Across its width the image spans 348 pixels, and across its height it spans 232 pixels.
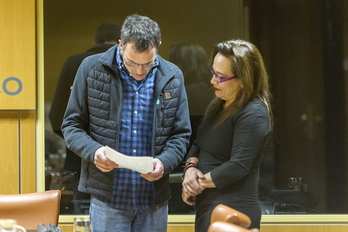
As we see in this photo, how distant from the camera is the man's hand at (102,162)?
259cm

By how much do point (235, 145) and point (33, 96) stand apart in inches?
76.6

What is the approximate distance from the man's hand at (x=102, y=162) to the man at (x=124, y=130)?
73 millimetres

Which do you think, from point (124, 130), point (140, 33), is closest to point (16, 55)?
point (124, 130)

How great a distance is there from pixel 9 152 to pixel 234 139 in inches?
81.7

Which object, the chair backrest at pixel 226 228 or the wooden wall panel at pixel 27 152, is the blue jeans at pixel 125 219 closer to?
the chair backrest at pixel 226 228

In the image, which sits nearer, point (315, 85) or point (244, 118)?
point (244, 118)

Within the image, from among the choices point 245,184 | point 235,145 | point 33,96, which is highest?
point 33,96

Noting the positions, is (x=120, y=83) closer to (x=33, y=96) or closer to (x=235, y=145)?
(x=235, y=145)

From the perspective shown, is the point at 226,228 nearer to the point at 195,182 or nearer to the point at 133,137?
the point at 195,182

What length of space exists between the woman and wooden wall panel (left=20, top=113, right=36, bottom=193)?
1.71 m

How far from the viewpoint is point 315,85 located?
4.22 m

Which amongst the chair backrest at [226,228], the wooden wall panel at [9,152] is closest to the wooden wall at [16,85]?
the wooden wall panel at [9,152]

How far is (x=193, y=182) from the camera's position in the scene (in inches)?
110

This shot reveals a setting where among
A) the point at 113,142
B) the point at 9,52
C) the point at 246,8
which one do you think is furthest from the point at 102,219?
the point at 246,8
